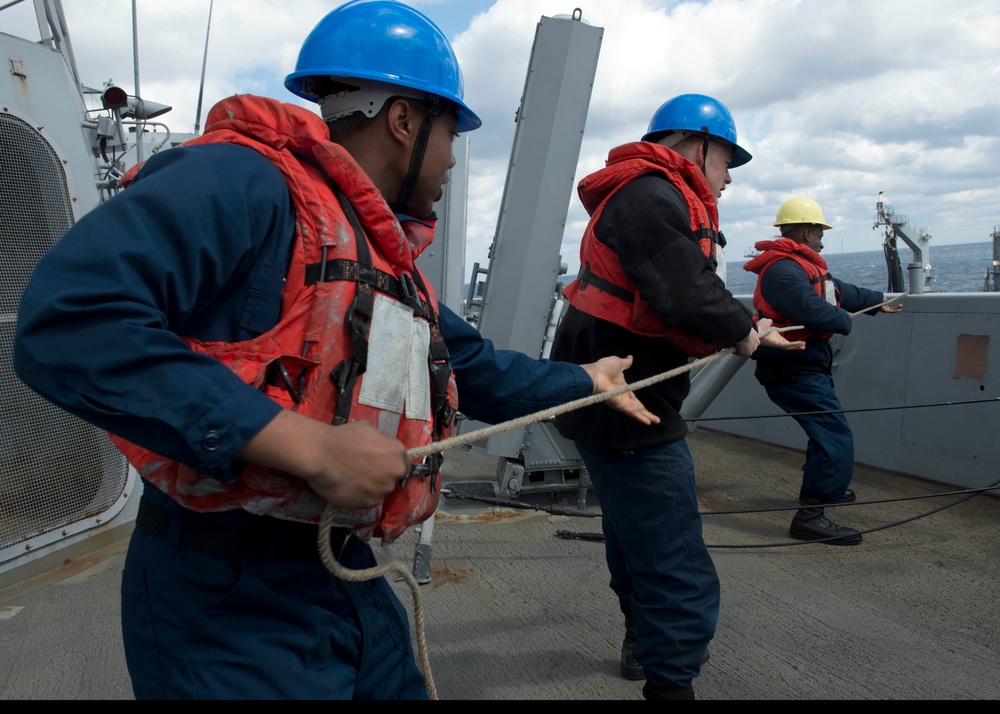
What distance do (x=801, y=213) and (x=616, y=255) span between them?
11.0 ft

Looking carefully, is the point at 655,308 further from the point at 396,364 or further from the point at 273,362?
the point at 273,362

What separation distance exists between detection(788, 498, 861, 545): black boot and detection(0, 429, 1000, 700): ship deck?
0.11 m

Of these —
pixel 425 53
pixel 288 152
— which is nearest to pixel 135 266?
pixel 288 152

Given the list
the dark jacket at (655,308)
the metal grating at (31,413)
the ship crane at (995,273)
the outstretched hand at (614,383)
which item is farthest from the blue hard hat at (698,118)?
the ship crane at (995,273)

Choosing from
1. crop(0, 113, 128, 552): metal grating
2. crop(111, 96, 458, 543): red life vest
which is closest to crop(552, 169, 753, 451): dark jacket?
crop(111, 96, 458, 543): red life vest

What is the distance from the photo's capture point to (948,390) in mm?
6133

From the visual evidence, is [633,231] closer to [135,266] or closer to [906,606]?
[135,266]

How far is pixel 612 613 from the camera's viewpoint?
12.0 feet

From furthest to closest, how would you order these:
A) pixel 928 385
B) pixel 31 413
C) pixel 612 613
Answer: pixel 928 385, pixel 31 413, pixel 612 613

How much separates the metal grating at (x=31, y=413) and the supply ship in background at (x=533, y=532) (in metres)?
0.01

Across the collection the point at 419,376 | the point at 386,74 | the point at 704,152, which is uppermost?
the point at 704,152

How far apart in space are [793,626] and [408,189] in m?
3.05

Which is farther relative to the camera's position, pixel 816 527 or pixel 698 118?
pixel 816 527

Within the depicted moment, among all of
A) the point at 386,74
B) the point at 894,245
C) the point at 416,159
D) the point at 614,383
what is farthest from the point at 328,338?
the point at 894,245
